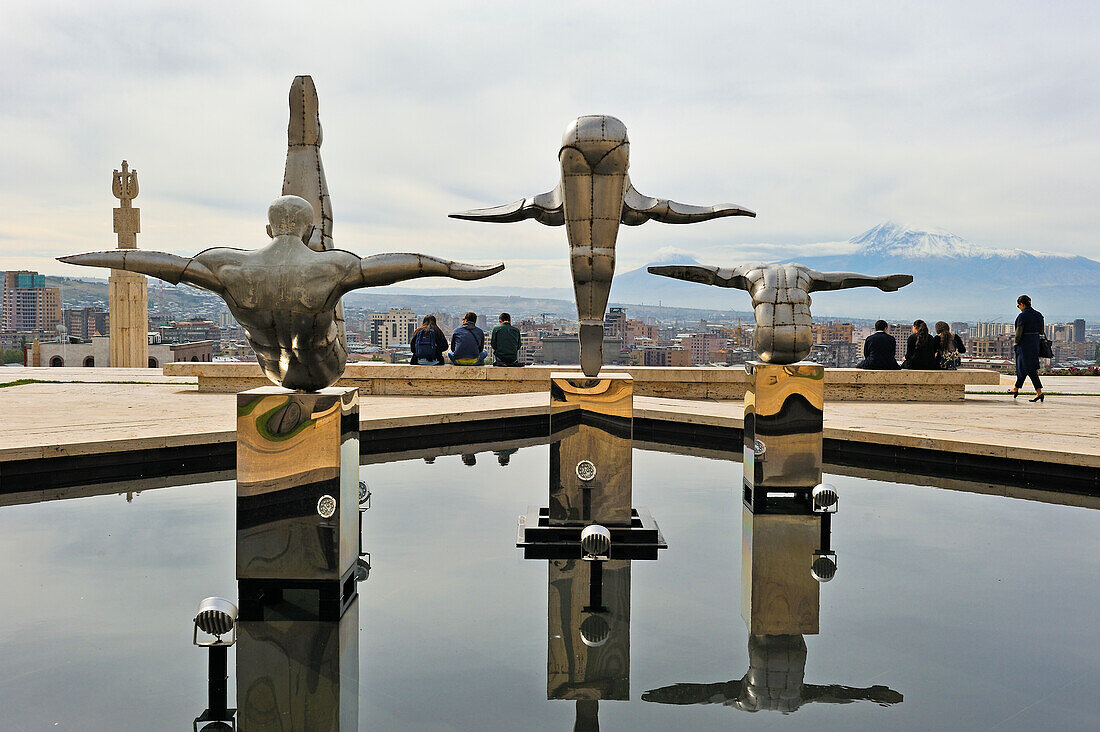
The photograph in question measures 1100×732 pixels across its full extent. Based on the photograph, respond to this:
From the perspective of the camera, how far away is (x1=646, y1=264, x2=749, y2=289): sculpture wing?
6.80 m

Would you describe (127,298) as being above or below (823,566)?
above

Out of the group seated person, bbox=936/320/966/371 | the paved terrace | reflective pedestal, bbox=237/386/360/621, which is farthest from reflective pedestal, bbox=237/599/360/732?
seated person, bbox=936/320/966/371

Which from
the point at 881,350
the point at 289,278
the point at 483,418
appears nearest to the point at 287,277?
the point at 289,278

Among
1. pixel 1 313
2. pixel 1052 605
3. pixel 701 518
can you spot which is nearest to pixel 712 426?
pixel 701 518

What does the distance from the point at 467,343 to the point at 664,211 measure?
8190mm

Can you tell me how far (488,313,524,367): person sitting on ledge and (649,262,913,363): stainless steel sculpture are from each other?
7.29m

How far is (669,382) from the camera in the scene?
45.0 ft

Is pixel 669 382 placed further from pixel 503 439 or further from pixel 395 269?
pixel 395 269

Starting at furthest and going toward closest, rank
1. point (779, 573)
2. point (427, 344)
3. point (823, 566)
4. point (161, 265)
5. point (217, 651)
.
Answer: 1. point (427, 344)
2. point (823, 566)
3. point (779, 573)
4. point (161, 265)
5. point (217, 651)

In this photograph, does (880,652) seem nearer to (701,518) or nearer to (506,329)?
(701,518)

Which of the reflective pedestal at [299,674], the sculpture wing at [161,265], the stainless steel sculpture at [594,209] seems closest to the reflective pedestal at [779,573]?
the stainless steel sculpture at [594,209]

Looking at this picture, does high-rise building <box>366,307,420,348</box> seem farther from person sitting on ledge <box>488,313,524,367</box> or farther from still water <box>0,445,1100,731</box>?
still water <box>0,445,1100,731</box>

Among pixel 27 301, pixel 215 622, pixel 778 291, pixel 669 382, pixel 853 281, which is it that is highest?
pixel 27 301

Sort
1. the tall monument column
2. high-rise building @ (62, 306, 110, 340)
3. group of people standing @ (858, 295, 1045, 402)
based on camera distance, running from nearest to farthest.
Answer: group of people standing @ (858, 295, 1045, 402)
the tall monument column
high-rise building @ (62, 306, 110, 340)
